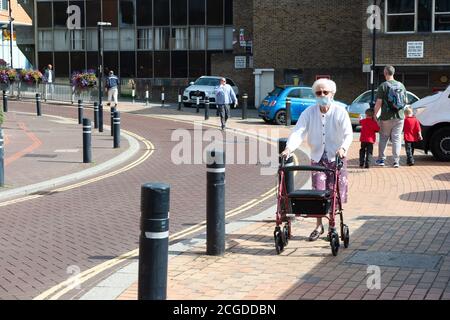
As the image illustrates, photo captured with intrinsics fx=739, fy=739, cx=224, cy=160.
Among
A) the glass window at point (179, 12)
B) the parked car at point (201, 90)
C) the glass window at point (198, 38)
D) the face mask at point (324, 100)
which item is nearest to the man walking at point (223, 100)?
the parked car at point (201, 90)

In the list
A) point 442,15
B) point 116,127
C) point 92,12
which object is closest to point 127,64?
point 92,12

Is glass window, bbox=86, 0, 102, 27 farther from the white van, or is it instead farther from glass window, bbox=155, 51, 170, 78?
the white van

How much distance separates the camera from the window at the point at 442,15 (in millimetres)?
30969

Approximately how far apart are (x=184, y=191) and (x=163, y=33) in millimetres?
37926

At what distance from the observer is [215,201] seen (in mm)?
7590

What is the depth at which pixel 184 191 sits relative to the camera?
40.7ft

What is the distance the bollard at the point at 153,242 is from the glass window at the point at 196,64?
143ft

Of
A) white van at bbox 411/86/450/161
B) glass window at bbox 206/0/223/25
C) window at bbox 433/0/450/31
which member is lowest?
white van at bbox 411/86/450/161

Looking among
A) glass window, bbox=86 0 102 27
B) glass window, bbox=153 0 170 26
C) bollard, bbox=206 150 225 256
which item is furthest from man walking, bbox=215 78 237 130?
glass window, bbox=86 0 102 27

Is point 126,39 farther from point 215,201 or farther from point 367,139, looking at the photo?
point 215,201

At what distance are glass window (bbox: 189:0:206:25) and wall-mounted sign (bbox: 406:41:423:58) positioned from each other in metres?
19.9

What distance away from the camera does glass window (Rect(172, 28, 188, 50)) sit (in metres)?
48.8
